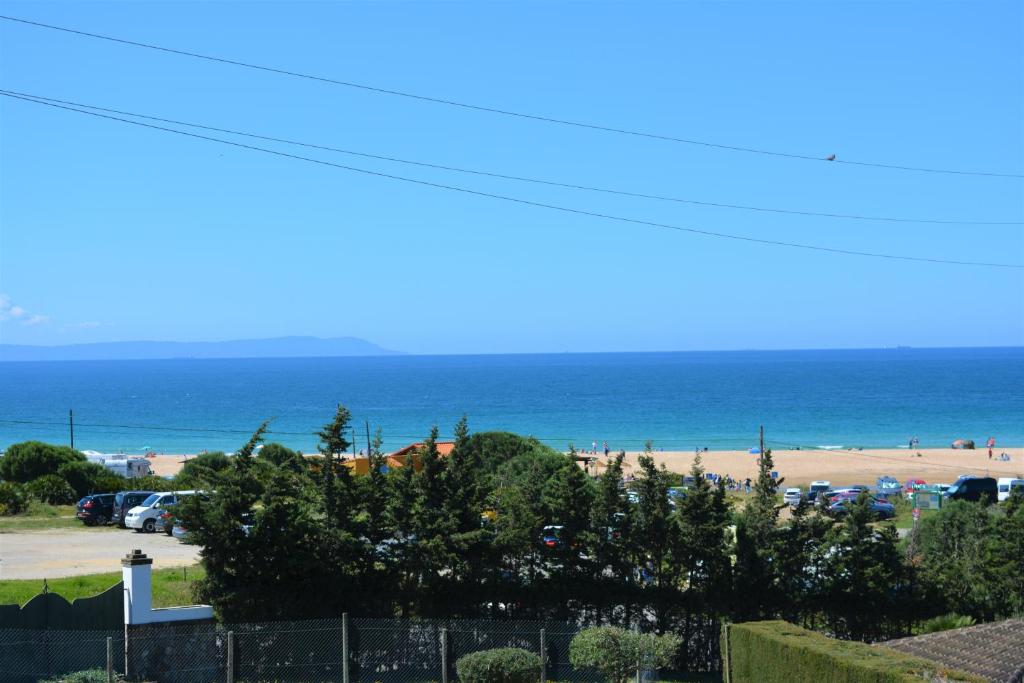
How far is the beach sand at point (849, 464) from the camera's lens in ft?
212

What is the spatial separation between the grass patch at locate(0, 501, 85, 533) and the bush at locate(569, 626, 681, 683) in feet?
67.6

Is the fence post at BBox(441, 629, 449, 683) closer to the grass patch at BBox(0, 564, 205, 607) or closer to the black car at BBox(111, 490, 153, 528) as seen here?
the grass patch at BBox(0, 564, 205, 607)

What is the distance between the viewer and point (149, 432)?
4350 inches

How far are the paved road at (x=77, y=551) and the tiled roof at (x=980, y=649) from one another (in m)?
15.7

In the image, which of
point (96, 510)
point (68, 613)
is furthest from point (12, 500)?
point (68, 613)

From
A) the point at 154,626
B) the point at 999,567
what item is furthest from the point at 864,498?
the point at 154,626

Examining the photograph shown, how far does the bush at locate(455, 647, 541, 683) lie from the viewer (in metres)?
16.8

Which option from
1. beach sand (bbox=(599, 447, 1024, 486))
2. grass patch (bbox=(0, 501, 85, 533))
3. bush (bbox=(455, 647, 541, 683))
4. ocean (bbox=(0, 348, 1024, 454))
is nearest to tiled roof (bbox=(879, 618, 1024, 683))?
bush (bbox=(455, 647, 541, 683))

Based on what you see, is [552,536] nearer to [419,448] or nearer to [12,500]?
[419,448]

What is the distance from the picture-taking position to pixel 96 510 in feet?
110

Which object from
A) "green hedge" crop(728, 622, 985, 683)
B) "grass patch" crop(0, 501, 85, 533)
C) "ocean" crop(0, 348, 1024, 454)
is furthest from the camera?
"ocean" crop(0, 348, 1024, 454)

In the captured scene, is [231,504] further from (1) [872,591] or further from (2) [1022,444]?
(2) [1022,444]

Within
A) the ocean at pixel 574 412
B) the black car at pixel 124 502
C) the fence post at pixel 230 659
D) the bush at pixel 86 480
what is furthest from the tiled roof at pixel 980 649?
the ocean at pixel 574 412

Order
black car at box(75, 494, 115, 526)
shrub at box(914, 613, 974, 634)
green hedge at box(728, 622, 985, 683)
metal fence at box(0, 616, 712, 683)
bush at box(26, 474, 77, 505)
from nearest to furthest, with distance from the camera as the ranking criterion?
green hedge at box(728, 622, 985, 683) → metal fence at box(0, 616, 712, 683) → shrub at box(914, 613, 974, 634) → black car at box(75, 494, 115, 526) → bush at box(26, 474, 77, 505)
